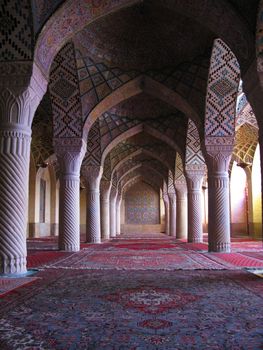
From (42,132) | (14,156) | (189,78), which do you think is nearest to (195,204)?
(189,78)

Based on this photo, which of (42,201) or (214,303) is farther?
(42,201)

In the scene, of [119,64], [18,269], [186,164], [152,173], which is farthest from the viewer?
[152,173]

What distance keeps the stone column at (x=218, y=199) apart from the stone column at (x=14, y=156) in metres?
4.91

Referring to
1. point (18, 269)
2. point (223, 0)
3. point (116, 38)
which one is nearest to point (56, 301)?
point (18, 269)

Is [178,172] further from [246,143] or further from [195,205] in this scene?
[195,205]

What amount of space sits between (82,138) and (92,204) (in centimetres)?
396

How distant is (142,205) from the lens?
31172mm

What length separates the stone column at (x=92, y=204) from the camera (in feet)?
43.3

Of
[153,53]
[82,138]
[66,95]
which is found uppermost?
[153,53]

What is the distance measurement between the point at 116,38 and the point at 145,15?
1.23 metres

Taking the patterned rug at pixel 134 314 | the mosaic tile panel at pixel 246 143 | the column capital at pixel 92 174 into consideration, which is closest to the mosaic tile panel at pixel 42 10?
the patterned rug at pixel 134 314

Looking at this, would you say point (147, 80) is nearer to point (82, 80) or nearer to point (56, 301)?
point (82, 80)

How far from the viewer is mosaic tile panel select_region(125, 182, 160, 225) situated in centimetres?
3117

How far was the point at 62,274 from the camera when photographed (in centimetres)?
567
